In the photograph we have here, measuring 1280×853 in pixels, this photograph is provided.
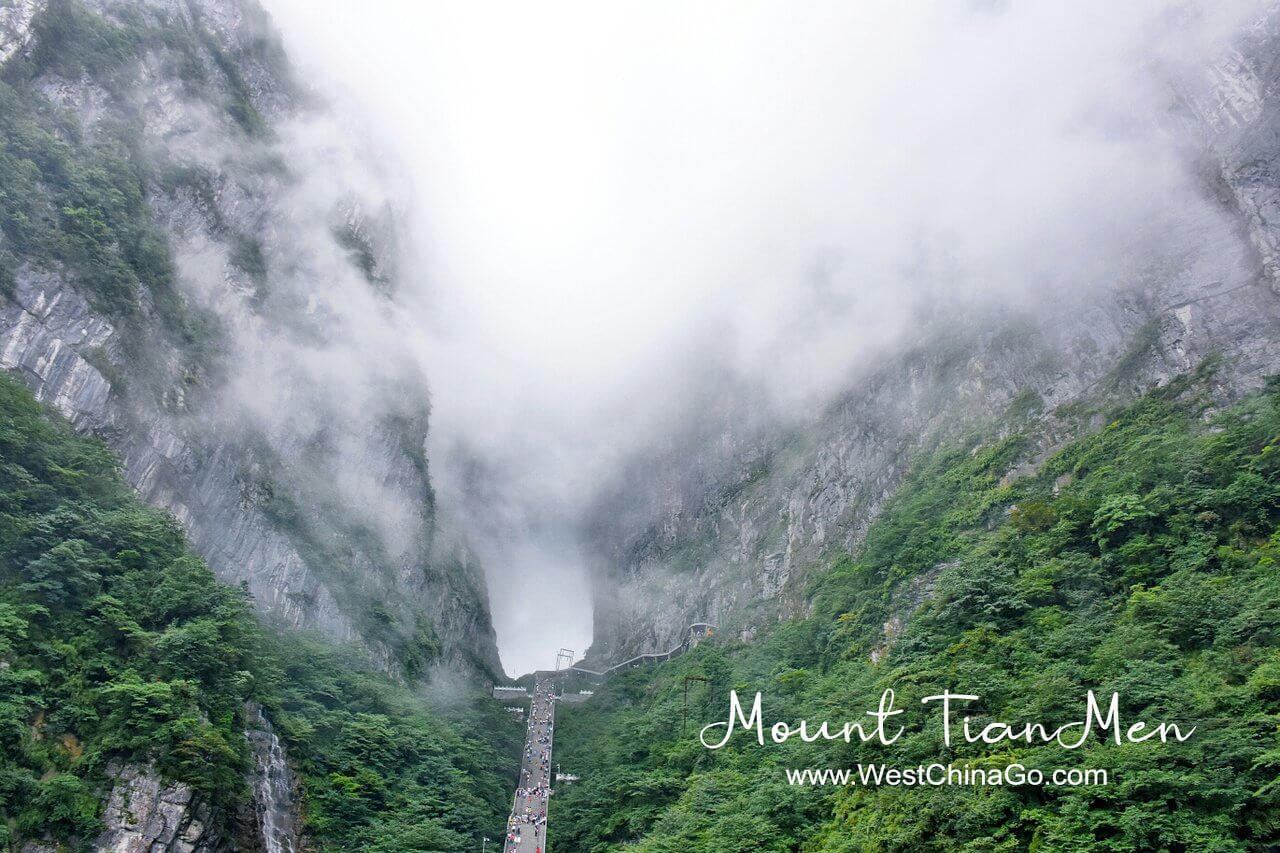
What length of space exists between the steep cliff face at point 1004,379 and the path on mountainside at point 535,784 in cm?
1342

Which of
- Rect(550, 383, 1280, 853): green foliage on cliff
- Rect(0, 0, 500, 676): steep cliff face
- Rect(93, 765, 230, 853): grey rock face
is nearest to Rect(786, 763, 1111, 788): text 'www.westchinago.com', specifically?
Rect(550, 383, 1280, 853): green foliage on cliff

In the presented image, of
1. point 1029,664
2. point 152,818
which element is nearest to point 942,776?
point 1029,664

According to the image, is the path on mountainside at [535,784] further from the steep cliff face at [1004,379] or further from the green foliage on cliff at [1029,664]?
the steep cliff face at [1004,379]

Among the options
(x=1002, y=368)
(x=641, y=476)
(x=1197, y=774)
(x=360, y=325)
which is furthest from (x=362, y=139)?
(x=1197, y=774)

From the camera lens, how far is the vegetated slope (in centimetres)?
1973

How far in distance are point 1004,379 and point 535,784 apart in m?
36.6

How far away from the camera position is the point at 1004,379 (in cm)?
4459

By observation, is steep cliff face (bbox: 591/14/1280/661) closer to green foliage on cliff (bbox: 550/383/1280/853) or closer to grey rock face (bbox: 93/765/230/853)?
green foliage on cliff (bbox: 550/383/1280/853)

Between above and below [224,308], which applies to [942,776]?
below

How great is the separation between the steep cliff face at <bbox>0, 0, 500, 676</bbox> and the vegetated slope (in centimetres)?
644

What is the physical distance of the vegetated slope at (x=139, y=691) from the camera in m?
19.7

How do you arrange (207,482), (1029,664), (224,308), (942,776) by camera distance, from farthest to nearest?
(224,308), (207,482), (1029,664), (942,776)

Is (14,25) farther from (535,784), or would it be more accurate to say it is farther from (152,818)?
(535,784)

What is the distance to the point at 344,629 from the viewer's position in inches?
1746
